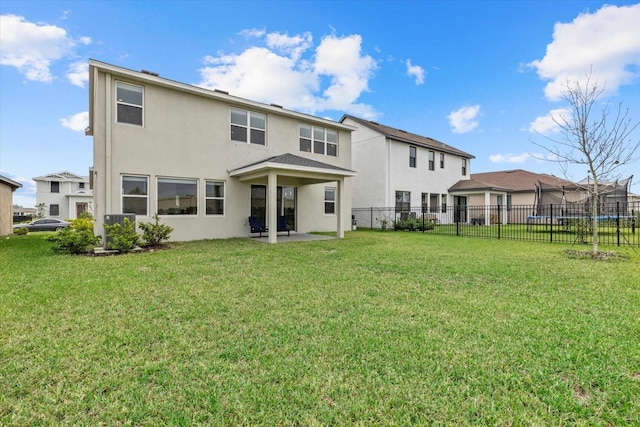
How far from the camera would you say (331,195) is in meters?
16.3

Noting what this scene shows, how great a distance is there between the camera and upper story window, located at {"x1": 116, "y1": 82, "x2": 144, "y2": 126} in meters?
10.2

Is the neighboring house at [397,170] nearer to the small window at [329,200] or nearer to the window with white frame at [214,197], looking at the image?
the small window at [329,200]

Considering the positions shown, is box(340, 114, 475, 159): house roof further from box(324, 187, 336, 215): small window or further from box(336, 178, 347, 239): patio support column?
box(336, 178, 347, 239): patio support column

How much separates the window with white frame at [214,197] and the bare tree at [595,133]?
38.9 ft

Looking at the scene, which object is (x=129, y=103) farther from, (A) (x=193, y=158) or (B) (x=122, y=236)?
(B) (x=122, y=236)

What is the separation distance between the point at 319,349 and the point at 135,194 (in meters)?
10.3

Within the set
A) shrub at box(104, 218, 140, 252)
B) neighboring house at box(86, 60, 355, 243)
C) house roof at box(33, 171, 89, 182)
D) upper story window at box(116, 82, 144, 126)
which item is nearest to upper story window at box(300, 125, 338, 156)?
neighboring house at box(86, 60, 355, 243)

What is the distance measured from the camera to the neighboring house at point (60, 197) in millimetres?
34469

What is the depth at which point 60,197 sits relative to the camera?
115ft

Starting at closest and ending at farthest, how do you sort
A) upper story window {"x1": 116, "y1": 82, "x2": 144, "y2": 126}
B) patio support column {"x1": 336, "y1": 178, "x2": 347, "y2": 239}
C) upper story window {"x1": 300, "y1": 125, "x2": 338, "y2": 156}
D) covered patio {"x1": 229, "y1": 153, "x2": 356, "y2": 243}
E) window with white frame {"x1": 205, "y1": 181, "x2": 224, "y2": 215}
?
1. upper story window {"x1": 116, "y1": 82, "x2": 144, "y2": 126}
2. covered patio {"x1": 229, "y1": 153, "x2": 356, "y2": 243}
3. window with white frame {"x1": 205, "y1": 181, "x2": 224, "y2": 215}
4. patio support column {"x1": 336, "y1": 178, "x2": 347, "y2": 239}
5. upper story window {"x1": 300, "y1": 125, "x2": 338, "y2": 156}

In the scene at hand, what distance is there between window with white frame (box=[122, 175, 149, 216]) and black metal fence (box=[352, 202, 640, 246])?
12358mm

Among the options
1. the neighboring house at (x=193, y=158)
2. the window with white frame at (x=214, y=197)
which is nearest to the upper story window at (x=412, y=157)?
the neighboring house at (x=193, y=158)

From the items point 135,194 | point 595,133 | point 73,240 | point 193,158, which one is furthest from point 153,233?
point 595,133

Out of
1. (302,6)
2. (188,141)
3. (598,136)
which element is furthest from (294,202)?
(598,136)
